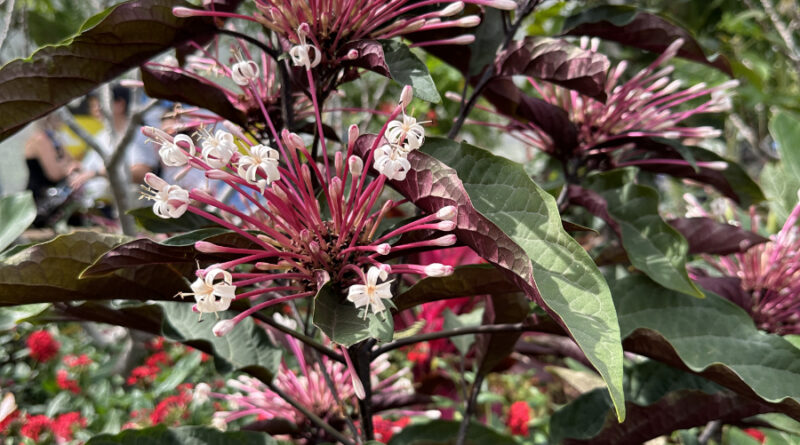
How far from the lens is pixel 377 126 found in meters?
2.85

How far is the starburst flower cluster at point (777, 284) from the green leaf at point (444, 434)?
388 mm

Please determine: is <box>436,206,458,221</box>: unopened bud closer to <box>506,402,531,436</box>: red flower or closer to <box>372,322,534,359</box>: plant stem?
<box>372,322,534,359</box>: plant stem

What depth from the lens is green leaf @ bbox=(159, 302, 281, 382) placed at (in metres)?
0.61

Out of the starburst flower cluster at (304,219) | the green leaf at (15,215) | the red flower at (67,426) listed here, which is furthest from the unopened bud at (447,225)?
the red flower at (67,426)

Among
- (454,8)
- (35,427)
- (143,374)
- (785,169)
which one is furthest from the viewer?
A: (143,374)

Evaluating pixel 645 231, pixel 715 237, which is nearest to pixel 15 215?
pixel 645 231

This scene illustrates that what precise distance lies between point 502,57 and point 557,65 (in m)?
0.07

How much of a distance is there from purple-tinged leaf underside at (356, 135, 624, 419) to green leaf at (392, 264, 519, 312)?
6 cm

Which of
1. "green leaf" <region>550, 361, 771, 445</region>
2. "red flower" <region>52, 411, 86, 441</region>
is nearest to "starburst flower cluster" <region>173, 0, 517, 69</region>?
"green leaf" <region>550, 361, 771, 445</region>

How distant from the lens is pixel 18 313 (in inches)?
24.7

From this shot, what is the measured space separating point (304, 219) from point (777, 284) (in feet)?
2.23

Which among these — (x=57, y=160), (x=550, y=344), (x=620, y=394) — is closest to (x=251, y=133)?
(x=620, y=394)

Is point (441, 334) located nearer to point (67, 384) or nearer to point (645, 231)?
point (645, 231)

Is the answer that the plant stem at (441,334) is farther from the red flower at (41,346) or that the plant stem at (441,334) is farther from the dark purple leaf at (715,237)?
the red flower at (41,346)
